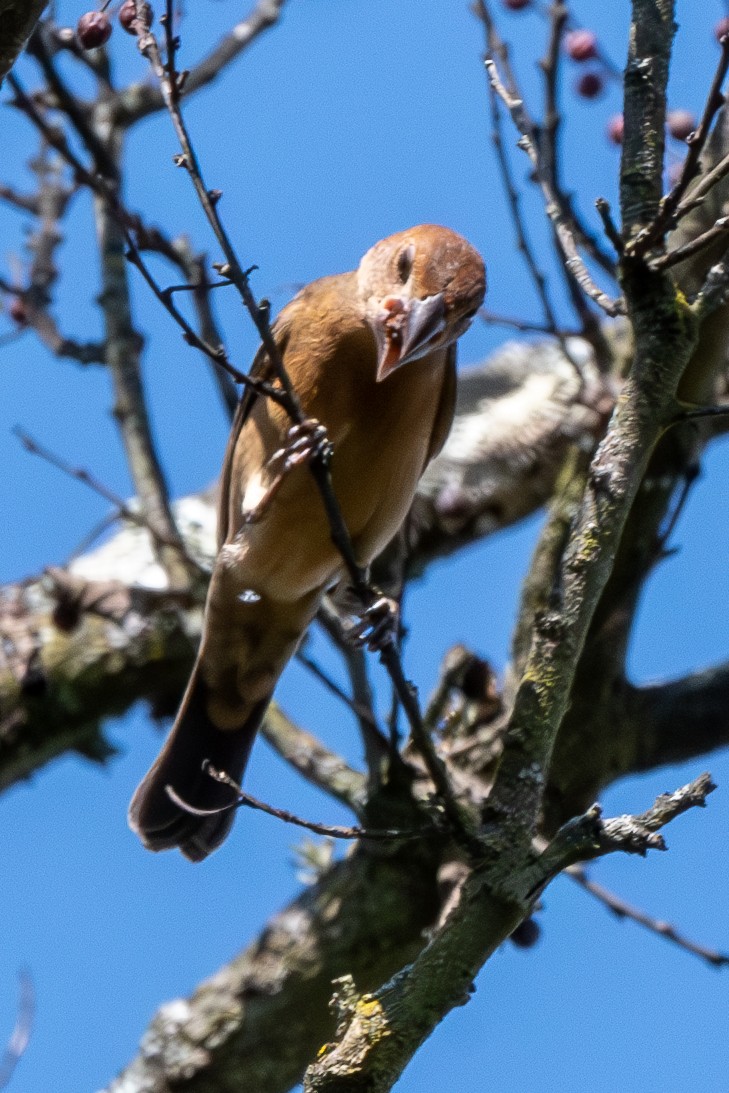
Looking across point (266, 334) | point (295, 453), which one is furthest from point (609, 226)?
point (295, 453)

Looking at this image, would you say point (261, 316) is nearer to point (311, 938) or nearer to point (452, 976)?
point (452, 976)

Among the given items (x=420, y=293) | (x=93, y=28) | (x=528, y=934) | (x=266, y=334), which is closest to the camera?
(x=266, y=334)

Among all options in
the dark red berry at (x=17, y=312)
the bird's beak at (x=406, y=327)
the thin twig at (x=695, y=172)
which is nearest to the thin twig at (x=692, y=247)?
the thin twig at (x=695, y=172)

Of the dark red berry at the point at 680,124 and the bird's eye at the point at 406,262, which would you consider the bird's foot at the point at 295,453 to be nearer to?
the bird's eye at the point at 406,262

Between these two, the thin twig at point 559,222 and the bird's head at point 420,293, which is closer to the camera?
the thin twig at point 559,222

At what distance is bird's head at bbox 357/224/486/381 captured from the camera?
12.5 ft

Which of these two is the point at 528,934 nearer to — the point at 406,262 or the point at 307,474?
the point at 307,474

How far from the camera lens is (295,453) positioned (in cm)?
372

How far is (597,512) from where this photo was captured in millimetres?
3016

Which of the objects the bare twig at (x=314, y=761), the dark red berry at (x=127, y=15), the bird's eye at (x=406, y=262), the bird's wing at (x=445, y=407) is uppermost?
the dark red berry at (x=127, y=15)

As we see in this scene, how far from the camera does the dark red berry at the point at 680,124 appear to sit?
505cm

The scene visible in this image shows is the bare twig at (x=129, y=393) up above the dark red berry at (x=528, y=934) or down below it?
above

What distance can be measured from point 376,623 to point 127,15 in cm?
163

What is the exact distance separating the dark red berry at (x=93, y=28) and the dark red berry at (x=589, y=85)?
288cm
